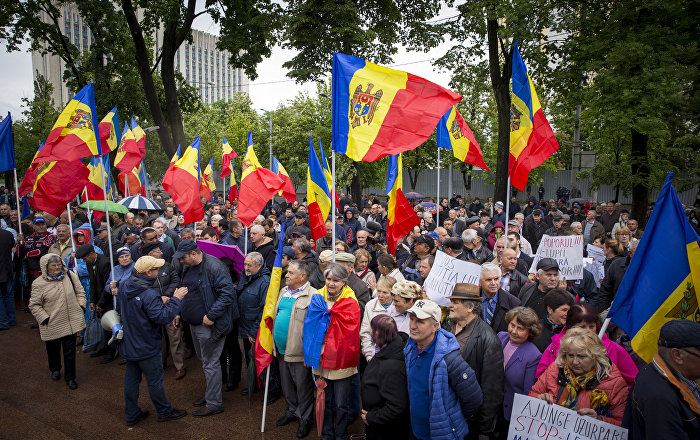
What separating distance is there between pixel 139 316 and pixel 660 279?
5142 mm

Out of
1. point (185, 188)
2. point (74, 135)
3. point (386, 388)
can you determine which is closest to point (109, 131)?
point (74, 135)

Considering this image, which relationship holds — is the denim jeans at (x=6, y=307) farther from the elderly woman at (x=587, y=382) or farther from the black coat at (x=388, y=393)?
the elderly woman at (x=587, y=382)

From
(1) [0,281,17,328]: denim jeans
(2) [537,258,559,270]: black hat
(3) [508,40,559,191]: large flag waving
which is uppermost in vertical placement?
(3) [508,40,559,191]: large flag waving

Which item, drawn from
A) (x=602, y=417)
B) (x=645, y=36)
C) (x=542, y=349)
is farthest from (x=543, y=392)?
(x=645, y=36)

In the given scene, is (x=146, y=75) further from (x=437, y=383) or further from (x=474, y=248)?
(x=437, y=383)

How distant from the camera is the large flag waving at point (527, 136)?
702 cm

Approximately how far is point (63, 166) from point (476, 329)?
25.6 feet

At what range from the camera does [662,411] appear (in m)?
2.48

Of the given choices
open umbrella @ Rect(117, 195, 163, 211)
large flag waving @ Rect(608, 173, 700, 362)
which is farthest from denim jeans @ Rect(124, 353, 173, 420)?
open umbrella @ Rect(117, 195, 163, 211)

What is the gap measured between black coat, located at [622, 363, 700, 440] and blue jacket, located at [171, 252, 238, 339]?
444 centimetres

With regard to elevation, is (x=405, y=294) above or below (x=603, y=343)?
above

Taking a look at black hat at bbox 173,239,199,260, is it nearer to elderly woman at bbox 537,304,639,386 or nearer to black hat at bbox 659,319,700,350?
elderly woman at bbox 537,304,639,386

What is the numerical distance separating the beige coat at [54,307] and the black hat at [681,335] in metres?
6.94

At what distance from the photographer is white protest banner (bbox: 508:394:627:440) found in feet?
9.90
